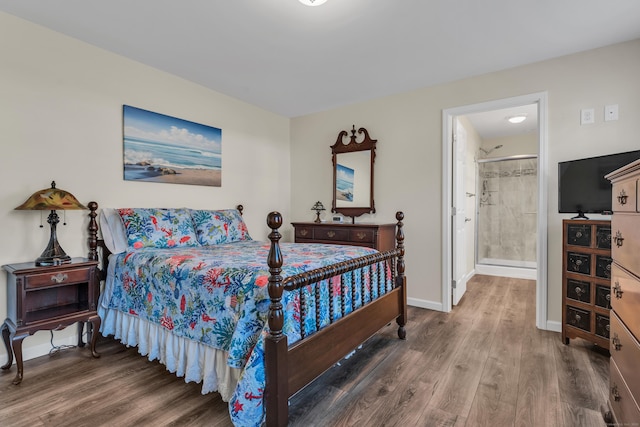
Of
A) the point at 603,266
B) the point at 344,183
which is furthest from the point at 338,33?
the point at 603,266

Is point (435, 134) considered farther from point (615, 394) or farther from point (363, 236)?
point (615, 394)

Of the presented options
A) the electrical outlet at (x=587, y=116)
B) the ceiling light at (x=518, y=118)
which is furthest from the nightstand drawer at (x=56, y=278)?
the ceiling light at (x=518, y=118)

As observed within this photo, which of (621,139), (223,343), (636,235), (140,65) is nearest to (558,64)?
(621,139)

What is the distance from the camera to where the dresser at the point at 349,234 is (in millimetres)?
3340

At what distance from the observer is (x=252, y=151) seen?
402cm

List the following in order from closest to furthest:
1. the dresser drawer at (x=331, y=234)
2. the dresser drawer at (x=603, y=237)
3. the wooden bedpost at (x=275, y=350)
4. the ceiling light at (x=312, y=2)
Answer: the wooden bedpost at (x=275, y=350), the ceiling light at (x=312, y=2), the dresser drawer at (x=603, y=237), the dresser drawer at (x=331, y=234)

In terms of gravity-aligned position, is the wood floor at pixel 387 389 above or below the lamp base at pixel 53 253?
below

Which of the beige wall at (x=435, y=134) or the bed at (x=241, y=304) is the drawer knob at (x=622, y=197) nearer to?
the bed at (x=241, y=304)

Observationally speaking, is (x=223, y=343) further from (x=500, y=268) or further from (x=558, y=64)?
(x=500, y=268)

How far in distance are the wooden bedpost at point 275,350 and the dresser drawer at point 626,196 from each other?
1.38 metres

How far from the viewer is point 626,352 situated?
125cm

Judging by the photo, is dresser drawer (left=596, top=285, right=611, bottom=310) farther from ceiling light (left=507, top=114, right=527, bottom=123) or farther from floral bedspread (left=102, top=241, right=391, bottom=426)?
ceiling light (left=507, top=114, right=527, bottom=123)

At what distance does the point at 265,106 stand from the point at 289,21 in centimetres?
190

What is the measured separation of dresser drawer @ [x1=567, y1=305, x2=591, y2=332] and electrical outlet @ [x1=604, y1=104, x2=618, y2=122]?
153 centimetres
